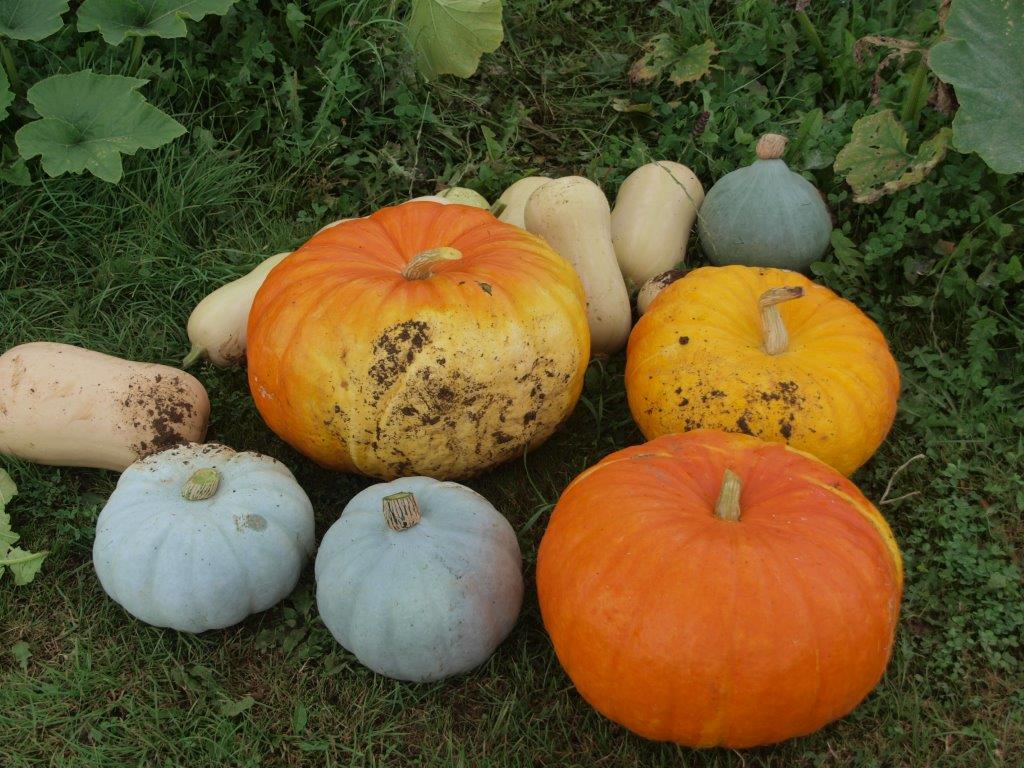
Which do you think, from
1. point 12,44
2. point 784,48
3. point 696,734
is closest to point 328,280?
point 696,734

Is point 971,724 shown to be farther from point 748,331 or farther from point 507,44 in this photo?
point 507,44

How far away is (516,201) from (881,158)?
4.41 feet

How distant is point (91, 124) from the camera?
3.51 metres

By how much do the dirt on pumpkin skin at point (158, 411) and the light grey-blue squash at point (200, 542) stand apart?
0.23m

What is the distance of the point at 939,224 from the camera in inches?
141

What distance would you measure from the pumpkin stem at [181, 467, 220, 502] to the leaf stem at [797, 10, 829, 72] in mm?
3047

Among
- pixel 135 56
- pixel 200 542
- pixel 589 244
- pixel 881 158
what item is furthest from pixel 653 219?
pixel 135 56

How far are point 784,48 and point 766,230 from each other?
1.17 meters

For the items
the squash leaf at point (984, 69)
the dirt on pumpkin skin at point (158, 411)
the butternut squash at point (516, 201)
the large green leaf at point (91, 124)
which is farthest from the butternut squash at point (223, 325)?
the squash leaf at point (984, 69)

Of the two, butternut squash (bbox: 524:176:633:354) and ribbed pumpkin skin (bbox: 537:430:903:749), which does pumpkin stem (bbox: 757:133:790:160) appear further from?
ribbed pumpkin skin (bbox: 537:430:903:749)

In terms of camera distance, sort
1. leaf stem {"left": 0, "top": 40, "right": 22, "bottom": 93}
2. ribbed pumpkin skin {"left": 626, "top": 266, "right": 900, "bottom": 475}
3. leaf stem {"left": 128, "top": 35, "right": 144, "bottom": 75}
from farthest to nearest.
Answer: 1. leaf stem {"left": 128, "top": 35, "right": 144, "bottom": 75}
2. leaf stem {"left": 0, "top": 40, "right": 22, "bottom": 93}
3. ribbed pumpkin skin {"left": 626, "top": 266, "right": 900, "bottom": 475}

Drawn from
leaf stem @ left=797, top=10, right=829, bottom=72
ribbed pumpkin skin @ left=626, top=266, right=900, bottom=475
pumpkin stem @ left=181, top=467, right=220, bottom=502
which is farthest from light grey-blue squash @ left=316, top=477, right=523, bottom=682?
leaf stem @ left=797, top=10, right=829, bottom=72

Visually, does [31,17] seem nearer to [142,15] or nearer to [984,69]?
[142,15]

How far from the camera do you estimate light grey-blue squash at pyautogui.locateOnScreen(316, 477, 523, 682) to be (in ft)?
8.10
